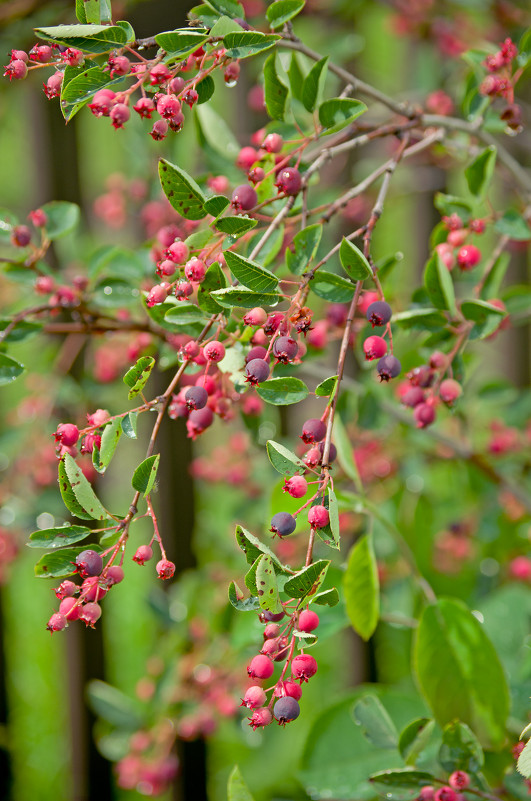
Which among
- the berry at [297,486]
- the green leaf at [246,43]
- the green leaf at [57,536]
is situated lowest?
the green leaf at [57,536]

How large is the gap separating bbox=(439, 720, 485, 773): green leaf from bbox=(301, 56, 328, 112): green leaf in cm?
52

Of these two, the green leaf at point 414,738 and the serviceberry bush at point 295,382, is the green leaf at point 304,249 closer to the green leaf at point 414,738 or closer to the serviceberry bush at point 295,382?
the serviceberry bush at point 295,382

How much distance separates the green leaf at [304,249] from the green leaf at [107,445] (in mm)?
178

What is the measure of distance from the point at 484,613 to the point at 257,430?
426mm

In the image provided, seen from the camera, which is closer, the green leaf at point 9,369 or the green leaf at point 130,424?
the green leaf at point 130,424

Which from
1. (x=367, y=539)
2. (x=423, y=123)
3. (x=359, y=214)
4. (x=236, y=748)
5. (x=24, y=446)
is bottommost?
(x=236, y=748)

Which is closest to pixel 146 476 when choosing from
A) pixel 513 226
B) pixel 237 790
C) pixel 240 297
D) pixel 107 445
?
pixel 107 445

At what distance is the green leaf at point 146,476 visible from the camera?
0.48 m

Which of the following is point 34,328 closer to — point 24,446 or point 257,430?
point 257,430

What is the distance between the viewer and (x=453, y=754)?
594 mm

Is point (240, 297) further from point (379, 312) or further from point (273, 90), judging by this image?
point (273, 90)

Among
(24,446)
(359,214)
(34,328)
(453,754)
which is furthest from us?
(359,214)

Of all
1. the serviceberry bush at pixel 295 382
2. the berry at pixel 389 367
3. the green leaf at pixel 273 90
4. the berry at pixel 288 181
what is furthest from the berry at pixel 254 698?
the green leaf at pixel 273 90

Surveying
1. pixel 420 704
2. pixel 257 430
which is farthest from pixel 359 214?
pixel 420 704
